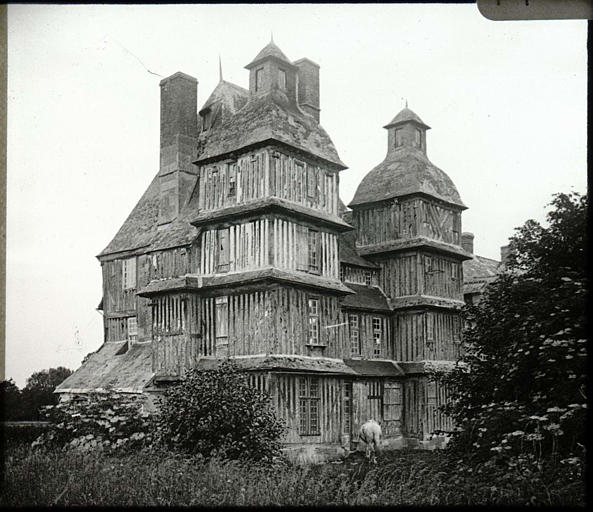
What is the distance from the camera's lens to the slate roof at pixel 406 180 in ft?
89.0

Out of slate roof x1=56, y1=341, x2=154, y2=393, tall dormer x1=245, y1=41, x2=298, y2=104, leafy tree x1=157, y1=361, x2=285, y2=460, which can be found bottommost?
leafy tree x1=157, y1=361, x2=285, y2=460

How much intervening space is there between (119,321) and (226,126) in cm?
736

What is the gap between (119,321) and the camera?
25.3 metres

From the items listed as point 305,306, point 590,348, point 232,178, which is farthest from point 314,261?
point 590,348

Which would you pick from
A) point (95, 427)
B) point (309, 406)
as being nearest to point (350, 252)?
point (309, 406)

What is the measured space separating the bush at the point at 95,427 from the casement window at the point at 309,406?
13.8 ft

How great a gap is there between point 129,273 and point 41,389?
340 inches

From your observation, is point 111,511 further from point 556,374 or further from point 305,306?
point 305,306

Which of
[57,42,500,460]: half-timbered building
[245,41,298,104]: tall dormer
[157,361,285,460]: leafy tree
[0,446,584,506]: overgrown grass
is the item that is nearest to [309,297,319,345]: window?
[57,42,500,460]: half-timbered building

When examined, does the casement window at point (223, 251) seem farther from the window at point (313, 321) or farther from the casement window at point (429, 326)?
the casement window at point (429, 326)

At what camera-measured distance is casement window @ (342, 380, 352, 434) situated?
23750 mm

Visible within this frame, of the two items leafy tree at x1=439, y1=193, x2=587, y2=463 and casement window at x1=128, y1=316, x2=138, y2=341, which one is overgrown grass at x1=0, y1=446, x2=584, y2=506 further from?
casement window at x1=128, y1=316, x2=138, y2=341

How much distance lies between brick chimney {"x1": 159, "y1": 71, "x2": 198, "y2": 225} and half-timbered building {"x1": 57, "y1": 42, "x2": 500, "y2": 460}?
0.15 feet

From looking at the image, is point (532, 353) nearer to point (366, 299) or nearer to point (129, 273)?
point (366, 299)
